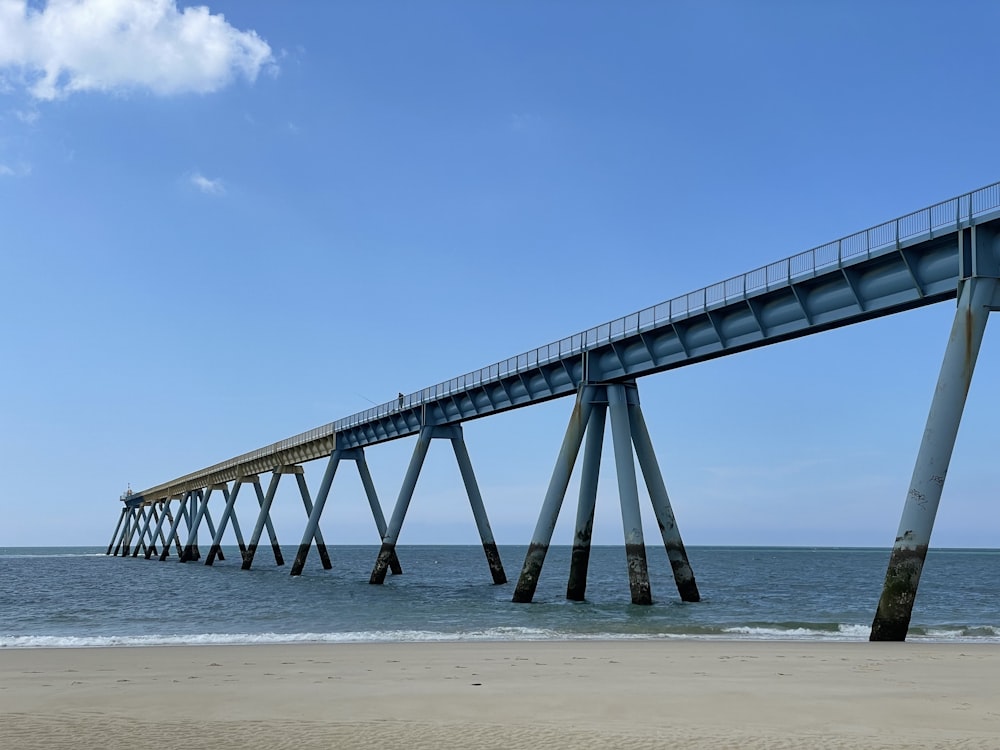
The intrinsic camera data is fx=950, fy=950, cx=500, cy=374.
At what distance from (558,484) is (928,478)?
57.6 feet

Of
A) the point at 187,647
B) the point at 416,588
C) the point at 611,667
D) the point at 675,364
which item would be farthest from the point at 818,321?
the point at 416,588

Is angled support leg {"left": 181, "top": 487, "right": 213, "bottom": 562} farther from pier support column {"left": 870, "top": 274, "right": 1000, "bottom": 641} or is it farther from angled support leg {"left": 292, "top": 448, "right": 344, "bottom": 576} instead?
pier support column {"left": 870, "top": 274, "right": 1000, "bottom": 641}

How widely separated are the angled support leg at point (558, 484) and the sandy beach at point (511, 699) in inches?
674

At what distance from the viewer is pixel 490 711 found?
11297 mm

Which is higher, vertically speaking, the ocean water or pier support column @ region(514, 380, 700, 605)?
pier support column @ region(514, 380, 700, 605)

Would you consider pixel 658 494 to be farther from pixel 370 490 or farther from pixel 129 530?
pixel 129 530

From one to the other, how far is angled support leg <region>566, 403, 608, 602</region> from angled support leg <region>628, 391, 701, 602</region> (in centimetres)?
138

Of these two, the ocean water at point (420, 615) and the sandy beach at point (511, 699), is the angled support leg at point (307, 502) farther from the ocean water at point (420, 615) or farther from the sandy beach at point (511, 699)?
the sandy beach at point (511, 699)

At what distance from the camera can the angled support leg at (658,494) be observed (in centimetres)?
3612

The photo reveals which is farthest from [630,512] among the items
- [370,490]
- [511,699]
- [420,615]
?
[370,490]

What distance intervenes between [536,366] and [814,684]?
2817cm

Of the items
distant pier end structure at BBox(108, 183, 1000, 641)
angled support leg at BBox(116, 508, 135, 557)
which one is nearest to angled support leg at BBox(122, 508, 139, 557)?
angled support leg at BBox(116, 508, 135, 557)

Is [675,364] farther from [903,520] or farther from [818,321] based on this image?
[903,520]

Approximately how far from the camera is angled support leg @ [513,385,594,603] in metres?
36.4
